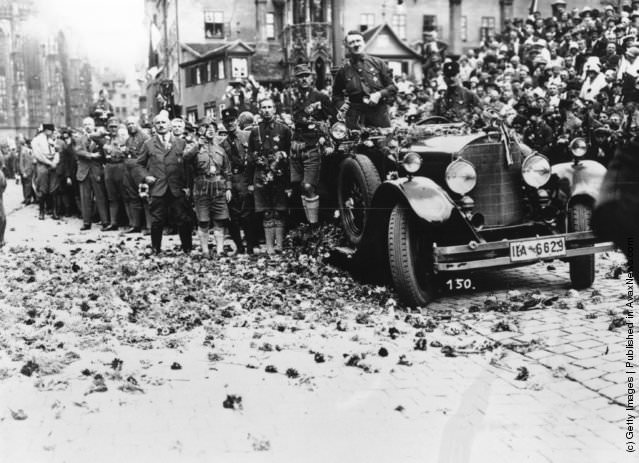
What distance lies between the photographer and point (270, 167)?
1023cm

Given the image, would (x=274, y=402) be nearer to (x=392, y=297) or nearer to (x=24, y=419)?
(x=24, y=419)

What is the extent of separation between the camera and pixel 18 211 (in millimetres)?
20672

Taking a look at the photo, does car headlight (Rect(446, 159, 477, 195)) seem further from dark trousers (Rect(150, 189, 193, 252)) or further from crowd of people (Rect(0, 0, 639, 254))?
dark trousers (Rect(150, 189, 193, 252))

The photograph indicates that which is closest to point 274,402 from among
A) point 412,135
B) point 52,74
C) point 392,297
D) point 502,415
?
point 502,415

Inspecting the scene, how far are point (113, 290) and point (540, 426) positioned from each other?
548cm

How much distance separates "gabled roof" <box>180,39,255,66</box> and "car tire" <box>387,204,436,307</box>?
39.6 m

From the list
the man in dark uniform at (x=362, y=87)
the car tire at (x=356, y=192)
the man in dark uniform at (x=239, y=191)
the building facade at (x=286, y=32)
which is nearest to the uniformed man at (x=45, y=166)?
the man in dark uniform at (x=239, y=191)

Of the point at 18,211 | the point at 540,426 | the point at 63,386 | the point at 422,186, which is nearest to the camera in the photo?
the point at 540,426

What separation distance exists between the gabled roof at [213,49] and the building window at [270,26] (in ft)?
6.12

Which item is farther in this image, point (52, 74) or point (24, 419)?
point (52, 74)

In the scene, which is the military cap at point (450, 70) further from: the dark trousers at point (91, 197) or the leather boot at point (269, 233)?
the dark trousers at point (91, 197)

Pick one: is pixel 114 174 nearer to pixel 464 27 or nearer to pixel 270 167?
pixel 270 167

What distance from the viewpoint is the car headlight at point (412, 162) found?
7.12 meters

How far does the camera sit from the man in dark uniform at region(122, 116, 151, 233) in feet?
46.0
